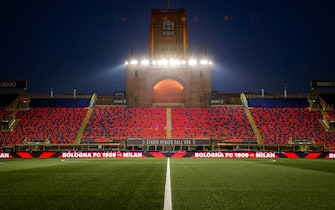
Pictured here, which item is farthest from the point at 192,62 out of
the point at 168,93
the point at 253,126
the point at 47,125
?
the point at 47,125

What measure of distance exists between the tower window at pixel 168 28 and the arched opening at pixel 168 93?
11.2 meters

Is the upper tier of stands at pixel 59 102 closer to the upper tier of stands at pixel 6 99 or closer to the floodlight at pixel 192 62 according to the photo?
the upper tier of stands at pixel 6 99

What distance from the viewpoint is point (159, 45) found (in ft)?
214

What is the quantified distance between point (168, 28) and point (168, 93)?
14639mm

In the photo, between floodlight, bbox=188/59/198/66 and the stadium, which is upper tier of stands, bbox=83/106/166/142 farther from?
floodlight, bbox=188/59/198/66

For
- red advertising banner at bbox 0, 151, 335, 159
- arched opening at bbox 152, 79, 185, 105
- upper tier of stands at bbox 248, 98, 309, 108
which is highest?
arched opening at bbox 152, 79, 185, 105

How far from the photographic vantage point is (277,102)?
6162 cm

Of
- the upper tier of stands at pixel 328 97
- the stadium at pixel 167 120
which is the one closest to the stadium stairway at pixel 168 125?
the stadium at pixel 167 120

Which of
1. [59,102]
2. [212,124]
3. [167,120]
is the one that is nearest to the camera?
[212,124]

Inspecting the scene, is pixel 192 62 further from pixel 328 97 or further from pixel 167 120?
pixel 328 97

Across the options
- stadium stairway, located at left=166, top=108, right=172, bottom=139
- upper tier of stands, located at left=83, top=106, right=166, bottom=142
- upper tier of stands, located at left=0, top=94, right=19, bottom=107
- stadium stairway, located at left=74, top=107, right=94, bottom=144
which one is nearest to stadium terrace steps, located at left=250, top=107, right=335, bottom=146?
stadium stairway, located at left=166, top=108, right=172, bottom=139

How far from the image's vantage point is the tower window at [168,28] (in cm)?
6606

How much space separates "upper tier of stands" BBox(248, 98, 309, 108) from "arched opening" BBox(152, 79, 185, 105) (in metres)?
14.7

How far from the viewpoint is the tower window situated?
217 ft
